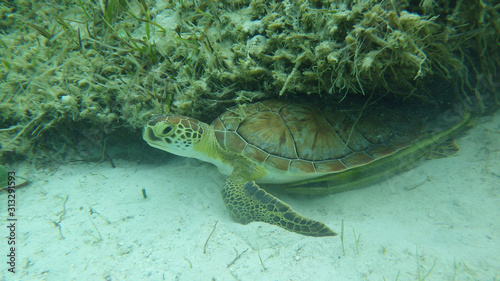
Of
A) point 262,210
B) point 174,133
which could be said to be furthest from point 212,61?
point 262,210

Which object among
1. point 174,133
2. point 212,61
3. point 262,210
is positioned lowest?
point 262,210

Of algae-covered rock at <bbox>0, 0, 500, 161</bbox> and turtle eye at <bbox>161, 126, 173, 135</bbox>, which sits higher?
algae-covered rock at <bbox>0, 0, 500, 161</bbox>

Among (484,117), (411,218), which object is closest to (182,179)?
(411,218)

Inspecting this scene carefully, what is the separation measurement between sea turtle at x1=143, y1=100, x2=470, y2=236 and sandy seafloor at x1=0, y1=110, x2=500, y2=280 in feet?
0.56

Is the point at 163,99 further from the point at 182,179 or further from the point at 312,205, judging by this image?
the point at 312,205

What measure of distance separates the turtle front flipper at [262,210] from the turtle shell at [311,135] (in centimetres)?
32

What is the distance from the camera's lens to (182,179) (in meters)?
2.38

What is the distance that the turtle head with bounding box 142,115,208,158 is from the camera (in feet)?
6.61

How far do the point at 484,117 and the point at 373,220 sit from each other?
1.69 m

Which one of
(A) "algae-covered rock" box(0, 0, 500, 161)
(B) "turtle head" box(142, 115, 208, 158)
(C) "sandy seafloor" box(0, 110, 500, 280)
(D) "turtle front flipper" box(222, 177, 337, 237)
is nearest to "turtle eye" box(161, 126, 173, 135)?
(B) "turtle head" box(142, 115, 208, 158)

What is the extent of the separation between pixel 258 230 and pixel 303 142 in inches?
38.9

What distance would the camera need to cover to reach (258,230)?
5.18ft

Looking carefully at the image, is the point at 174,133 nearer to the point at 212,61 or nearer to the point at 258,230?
the point at 212,61

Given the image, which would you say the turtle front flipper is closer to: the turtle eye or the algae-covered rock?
the turtle eye
